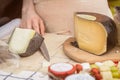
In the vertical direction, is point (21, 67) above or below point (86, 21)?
below

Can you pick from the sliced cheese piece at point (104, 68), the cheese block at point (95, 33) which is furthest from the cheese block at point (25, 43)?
the sliced cheese piece at point (104, 68)

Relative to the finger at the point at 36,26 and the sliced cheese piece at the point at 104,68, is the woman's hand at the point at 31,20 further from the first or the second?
the sliced cheese piece at the point at 104,68

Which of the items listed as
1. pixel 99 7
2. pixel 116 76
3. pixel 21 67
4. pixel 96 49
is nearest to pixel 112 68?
pixel 116 76

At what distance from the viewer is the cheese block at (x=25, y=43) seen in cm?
83

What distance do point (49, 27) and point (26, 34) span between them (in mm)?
330

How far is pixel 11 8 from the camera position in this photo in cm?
135

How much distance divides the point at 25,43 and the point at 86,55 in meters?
0.19

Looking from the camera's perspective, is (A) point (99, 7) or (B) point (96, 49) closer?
(B) point (96, 49)

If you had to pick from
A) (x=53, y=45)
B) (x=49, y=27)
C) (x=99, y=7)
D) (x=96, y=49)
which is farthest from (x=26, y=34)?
(x=99, y=7)

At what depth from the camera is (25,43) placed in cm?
83

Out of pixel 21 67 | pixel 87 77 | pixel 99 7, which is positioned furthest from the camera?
pixel 99 7

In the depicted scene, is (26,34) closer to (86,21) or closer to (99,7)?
(86,21)

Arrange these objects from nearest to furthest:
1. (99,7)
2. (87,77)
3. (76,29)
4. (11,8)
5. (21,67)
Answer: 1. (87,77)
2. (21,67)
3. (76,29)
4. (99,7)
5. (11,8)

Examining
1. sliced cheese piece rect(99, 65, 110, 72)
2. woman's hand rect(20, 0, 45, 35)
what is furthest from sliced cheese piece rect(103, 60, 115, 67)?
woman's hand rect(20, 0, 45, 35)
